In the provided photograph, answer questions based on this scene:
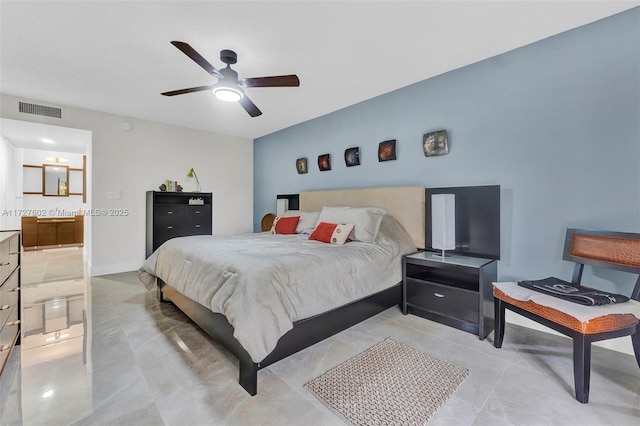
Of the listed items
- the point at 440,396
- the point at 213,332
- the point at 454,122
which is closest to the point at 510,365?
the point at 440,396

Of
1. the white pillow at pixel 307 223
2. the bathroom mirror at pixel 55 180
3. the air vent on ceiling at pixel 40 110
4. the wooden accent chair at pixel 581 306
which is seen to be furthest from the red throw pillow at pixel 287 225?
the bathroom mirror at pixel 55 180

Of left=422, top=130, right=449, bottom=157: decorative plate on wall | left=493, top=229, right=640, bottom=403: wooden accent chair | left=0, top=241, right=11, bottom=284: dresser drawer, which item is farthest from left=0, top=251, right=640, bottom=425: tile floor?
left=422, top=130, right=449, bottom=157: decorative plate on wall

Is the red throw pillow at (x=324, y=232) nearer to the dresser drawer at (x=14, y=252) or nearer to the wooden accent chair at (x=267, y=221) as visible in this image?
the wooden accent chair at (x=267, y=221)

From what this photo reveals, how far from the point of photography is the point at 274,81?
238cm

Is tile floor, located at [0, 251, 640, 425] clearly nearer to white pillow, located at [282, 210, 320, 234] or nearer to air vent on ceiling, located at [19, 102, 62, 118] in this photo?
white pillow, located at [282, 210, 320, 234]

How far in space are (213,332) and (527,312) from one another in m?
2.18

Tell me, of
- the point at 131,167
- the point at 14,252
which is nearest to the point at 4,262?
the point at 14,252

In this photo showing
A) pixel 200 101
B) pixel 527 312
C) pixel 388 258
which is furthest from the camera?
pixel 200 101

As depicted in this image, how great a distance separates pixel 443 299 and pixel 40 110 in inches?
218

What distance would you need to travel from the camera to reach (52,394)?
1516 millimetres

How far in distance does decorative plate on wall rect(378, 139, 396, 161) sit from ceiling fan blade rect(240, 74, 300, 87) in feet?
5.00

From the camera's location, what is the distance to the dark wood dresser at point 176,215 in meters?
4.42

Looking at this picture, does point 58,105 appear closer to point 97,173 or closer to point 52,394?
point 97,173

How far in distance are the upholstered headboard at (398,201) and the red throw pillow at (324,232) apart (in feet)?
2.32
